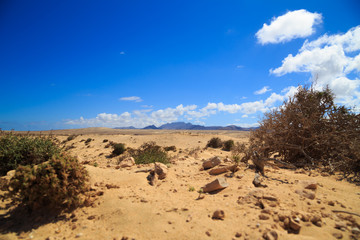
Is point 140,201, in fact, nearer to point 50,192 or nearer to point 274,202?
point 50,192

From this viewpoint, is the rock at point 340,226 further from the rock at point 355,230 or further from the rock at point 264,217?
Result: the rock at point 264,217

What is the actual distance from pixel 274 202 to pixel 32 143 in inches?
313

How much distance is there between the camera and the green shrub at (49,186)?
11.6 ft

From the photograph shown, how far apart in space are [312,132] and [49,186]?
8178 mm

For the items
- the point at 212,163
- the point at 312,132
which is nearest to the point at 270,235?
the point at 212,163

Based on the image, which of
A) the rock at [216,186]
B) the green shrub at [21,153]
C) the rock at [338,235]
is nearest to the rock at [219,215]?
the rock at [216,186]

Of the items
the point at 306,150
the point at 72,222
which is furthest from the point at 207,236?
the point at 306,150

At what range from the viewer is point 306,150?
281 inches

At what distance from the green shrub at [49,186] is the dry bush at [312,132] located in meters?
6.26

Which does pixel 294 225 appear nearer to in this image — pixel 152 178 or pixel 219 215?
pixel 219 215

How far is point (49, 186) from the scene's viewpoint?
3.56 m

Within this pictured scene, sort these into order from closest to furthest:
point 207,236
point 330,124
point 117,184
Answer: point 207,236 < point 117,184 < point 330,124

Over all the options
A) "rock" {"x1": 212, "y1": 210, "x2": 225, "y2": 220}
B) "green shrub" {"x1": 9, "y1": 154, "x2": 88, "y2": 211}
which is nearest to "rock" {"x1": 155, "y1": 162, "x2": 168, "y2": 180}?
"green shrub" {"x1": 9, "y1": 154, "x2": 88, "y2": 211}

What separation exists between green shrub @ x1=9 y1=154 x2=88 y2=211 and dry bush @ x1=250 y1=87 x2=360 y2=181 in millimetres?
6257
